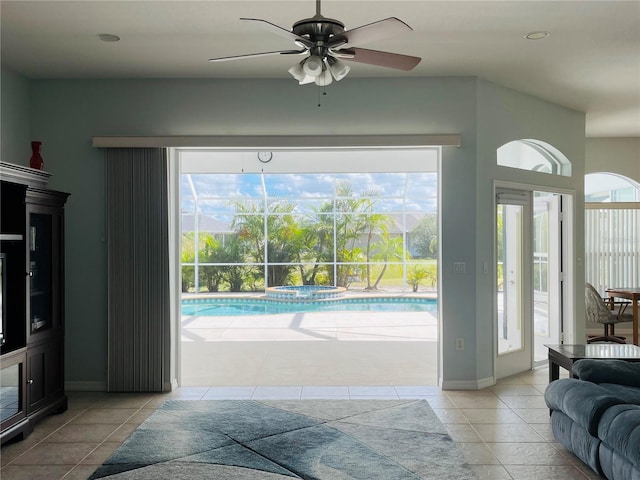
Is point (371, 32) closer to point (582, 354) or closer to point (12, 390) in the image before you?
point (582, 354)

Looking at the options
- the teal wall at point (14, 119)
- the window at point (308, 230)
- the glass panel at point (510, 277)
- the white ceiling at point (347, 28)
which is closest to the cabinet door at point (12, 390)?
the teal wall at point (14, 119)

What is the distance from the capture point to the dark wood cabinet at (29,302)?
399 cm

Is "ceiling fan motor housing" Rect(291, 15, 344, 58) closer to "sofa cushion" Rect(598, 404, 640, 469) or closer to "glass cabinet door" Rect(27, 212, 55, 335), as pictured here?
"sofa cushion" Rect(598, 404, 640, 469)

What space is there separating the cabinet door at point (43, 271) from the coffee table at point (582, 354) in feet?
13.1

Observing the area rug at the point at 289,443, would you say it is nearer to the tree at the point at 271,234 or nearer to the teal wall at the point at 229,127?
the teal wall at the point at 229,127

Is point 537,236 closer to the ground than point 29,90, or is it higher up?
closer to the ground

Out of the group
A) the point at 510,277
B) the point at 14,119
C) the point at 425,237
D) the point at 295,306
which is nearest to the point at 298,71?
the point at 14,119

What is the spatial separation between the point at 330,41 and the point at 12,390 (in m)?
3.21

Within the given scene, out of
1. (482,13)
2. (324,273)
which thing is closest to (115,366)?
(482,13)

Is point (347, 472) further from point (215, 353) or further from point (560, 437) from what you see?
point (215, 353)

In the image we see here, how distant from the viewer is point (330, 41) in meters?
2.95

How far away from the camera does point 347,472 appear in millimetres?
3369

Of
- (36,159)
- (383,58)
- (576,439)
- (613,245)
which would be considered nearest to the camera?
(383,58)

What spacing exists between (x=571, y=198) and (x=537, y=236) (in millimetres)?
635
